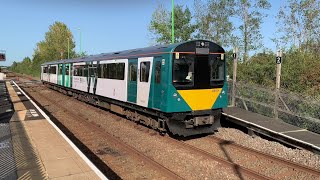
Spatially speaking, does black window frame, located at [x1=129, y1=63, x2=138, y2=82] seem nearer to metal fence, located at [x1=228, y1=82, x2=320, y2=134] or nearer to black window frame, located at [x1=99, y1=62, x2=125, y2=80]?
black window frame, located at [x1=99, y1=62, x2=125, y2=80]

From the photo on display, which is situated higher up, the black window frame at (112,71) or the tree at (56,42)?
the tree at (56,42)

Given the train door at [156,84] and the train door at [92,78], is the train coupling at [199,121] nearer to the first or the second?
the train door at [156,84]

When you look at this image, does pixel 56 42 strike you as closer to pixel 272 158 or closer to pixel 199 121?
pixel 199 121

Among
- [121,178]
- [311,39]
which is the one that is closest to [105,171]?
[121,178]

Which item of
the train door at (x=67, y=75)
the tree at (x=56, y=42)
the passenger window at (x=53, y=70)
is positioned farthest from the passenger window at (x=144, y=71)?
the tree at (x=56, y=42)

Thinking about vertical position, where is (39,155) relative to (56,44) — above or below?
below

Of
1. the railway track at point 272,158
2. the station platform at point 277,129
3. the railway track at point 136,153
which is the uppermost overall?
the station platform at point 277,129

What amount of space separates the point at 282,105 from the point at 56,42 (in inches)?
2899

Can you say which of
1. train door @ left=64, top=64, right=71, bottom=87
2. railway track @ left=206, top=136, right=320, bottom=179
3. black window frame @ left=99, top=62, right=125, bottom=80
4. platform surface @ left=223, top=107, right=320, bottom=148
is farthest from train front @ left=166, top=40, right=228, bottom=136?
train door @ left=64, top=64, right=71, bottom=87

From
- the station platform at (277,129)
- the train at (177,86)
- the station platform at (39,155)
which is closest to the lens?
the station platform at (39,155)

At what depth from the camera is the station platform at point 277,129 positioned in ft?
33.0

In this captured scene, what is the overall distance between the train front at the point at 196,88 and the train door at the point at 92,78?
832 centimetres

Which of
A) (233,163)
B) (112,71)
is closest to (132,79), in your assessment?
(112,71)

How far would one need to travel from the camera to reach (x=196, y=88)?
1188 centimetres
